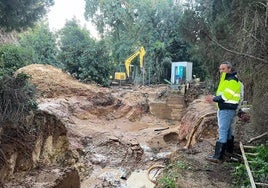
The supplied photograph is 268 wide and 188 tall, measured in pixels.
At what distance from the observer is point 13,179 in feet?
19.1

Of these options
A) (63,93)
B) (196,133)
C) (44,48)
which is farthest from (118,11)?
(196,133)

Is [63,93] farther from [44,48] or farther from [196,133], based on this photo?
[196,133]

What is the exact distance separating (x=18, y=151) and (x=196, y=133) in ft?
17.2

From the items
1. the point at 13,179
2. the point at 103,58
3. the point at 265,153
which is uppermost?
the point at 103,58

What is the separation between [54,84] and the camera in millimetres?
16703

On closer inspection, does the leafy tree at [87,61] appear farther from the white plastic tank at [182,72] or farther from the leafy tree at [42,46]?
the white plastic tank at [182,72]

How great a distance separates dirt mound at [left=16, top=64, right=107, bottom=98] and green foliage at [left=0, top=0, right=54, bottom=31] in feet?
30.4

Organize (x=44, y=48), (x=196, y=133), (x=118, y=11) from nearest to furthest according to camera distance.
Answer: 1. (x=196, y=133)
2. (x=44, y=48)
3. (x=118, y=11)

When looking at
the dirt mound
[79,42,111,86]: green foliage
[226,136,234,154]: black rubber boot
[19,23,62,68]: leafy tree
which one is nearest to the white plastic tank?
[79,42,111,86]: green foliage

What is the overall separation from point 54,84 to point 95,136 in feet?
19.5

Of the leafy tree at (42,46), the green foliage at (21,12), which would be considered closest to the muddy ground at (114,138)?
the green foliage at (21,12)

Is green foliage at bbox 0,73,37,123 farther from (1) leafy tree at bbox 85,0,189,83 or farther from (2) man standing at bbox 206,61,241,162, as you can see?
(1) leafy tree at bbox 85,0,189,83

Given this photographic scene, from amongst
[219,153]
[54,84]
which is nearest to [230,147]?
[219,153]

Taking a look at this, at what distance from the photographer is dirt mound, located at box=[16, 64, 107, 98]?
16.4 meters
